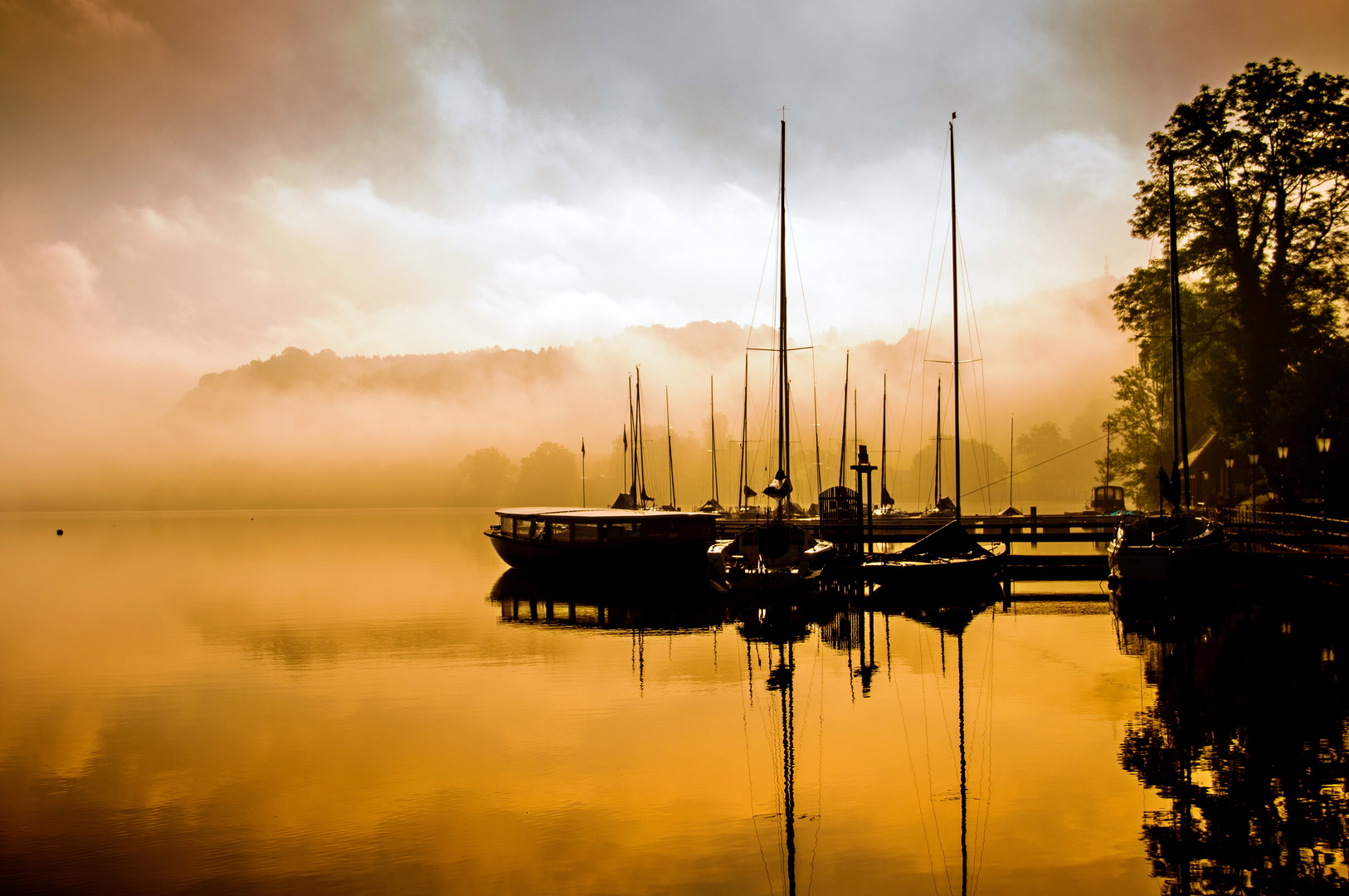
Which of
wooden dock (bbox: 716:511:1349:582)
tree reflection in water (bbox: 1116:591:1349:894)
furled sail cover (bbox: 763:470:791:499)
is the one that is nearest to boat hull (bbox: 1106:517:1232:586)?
wooden dock (bbox: 716:511:1349:582)

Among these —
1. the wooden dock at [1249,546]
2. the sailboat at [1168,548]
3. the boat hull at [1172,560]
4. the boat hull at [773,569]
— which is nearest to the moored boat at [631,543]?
the boat hull at [773,569]

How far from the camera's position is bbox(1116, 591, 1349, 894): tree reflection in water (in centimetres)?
976

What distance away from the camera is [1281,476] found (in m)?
41.9

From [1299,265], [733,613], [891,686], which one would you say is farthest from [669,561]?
[1299,265]

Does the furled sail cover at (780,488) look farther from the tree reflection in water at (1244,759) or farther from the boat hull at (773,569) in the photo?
the tree reflection in water at (1244,759)

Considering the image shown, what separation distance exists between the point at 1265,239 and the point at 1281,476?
12.6 meters

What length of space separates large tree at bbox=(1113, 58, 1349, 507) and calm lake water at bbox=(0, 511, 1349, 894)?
18.9 metres

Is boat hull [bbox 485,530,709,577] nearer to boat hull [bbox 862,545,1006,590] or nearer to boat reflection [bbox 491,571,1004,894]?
boat reflection [bbox 491,571,1004,894]

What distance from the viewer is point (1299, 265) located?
147ft

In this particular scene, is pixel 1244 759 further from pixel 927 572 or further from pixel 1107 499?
pixel 1107 499

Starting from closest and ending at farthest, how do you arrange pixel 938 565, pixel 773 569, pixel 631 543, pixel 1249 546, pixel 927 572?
pixel 773 569 → pixel 927 572 → pixel 938 565 → pixel 1249 546 → pixel 631 543

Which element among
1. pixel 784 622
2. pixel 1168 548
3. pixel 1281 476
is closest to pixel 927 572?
pixel 784 622

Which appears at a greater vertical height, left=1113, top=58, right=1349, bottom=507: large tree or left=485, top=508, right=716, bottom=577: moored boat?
left=1113, top=58, right=1349, bottom=507: large tree

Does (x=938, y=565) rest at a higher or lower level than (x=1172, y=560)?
lower
